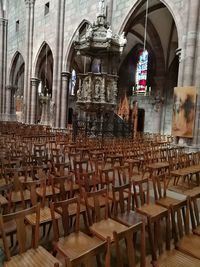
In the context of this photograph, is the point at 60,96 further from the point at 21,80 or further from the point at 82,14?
the point at 21,80

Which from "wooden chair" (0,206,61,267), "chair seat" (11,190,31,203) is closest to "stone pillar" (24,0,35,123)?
"chair seat" (11,190,31,203)

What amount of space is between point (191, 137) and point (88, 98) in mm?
6331

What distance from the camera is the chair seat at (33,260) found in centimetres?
254

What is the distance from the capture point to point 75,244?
2.98 m

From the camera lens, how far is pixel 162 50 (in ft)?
74.0

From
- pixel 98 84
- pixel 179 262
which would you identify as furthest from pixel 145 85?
pixel 179 262

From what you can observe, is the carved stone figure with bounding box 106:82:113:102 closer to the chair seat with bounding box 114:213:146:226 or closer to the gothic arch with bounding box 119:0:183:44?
the gothic arch with bounding box 119:0:183:44

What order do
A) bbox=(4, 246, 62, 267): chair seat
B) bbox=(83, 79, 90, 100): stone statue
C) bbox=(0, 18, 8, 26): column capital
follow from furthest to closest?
bbox=(0, 18, 8, 26): column capital, bbox=(83, 79, 90, 100): stone statue, bbox=(4, 246, 62, 267): chair seat

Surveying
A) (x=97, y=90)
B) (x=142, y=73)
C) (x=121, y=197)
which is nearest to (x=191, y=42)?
(x=97, y=90)

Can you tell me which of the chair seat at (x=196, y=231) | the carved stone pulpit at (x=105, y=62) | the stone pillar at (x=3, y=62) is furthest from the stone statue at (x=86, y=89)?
the stone pillar at (x=3, y=62)

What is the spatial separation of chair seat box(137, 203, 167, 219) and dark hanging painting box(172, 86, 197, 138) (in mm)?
8035

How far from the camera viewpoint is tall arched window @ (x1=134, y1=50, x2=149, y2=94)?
82.3ft

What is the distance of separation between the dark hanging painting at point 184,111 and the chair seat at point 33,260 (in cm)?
1004

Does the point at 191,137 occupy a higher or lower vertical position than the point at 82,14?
lower
